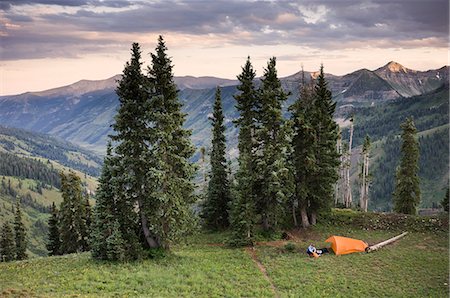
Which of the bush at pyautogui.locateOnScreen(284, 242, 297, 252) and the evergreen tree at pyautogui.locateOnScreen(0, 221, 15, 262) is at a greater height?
the bush at pyautogui.locateOnScreen(284, 242, 297, 252)

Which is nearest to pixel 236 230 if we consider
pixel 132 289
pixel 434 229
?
pixel 132 289

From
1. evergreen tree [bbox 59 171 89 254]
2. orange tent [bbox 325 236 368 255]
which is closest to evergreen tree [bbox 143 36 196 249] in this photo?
orange tent [bbox 325 236 368 255]

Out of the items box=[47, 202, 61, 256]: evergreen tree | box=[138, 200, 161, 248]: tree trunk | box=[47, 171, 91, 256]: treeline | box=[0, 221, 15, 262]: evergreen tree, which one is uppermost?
box=[138, 200, 161, 248]: tree trunk

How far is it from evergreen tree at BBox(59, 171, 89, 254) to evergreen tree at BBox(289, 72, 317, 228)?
105 feet

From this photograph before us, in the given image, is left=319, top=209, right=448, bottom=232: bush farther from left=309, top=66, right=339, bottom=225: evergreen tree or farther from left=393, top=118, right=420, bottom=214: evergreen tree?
left=393, top=118, right=420, bottom=214: evergreen tree

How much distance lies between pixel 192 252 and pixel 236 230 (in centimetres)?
488

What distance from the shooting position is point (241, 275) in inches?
1085

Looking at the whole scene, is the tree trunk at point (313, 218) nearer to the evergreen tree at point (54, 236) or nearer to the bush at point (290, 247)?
the bush at point (290, 247)

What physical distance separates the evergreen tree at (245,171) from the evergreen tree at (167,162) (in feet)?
20.5

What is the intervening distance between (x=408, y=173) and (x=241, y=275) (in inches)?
1636

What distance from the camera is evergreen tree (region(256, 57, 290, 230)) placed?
1510 inches

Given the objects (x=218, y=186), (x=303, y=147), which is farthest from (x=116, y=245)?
(x=303, y=147)

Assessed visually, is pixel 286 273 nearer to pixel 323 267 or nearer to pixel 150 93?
pixel 323 267

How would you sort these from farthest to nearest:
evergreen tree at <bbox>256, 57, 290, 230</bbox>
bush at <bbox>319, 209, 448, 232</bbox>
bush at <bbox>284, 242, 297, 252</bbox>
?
bush at <bbox>319, 209, 448, 232</bbox>
evergreen tree at <bbox>256, 57, 290, 230</bbox>
bush at <bbox>284, 242, 297, 252</bbox>
